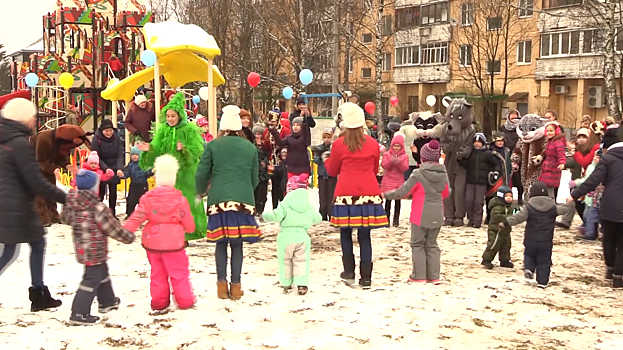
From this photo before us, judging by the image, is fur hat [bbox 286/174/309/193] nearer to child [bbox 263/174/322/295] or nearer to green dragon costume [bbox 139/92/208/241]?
child [bbox 263/174/322/295]

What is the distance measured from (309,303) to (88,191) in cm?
227

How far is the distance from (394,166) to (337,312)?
13.9 ft

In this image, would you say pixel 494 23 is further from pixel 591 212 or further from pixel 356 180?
pixel 356 180

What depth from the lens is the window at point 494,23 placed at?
98.6 ft

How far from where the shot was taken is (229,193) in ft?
19.5

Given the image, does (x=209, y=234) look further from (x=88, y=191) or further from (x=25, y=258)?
(x=25, y=258)

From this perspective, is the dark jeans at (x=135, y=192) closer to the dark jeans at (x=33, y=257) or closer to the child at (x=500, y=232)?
the dark jeans at (x=33, y=257)

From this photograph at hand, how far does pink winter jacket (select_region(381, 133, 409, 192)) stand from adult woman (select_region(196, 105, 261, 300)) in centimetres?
393

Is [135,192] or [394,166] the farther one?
[135,192]

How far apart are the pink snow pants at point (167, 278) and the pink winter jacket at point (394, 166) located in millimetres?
4646

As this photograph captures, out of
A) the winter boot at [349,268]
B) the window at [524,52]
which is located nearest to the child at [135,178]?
the winter boot at [349,268]

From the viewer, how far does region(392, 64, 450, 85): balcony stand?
39.6 m

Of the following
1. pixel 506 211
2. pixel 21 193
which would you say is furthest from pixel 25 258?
pixel 506 211

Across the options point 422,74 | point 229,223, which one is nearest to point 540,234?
point 229,223
